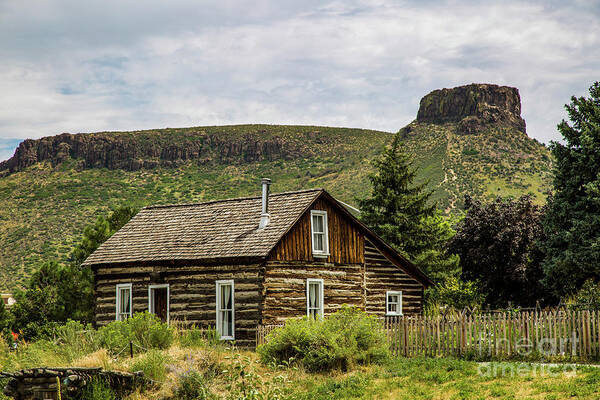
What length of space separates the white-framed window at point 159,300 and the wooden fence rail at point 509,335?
9.91 metres

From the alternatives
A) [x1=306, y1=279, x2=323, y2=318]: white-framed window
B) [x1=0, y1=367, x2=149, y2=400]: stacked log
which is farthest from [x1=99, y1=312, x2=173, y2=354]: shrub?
[x1=306, y1=279, x2=323, y2=318]: white-framed window

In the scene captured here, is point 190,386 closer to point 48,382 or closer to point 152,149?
point 48,382

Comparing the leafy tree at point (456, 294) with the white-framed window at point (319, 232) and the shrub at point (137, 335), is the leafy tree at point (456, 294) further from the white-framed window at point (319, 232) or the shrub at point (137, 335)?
the shrub at point (137, 335)

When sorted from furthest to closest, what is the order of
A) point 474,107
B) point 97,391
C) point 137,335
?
point 474,107 → point 137,335 → point 97,391

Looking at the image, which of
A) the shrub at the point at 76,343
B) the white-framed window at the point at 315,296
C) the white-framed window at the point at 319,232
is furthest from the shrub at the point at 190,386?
the white-framed window at the point at 319,232

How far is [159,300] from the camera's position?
26.6 meters

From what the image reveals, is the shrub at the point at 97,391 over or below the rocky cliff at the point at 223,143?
below

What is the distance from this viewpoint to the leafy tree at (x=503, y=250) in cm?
3666

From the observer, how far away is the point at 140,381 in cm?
1678

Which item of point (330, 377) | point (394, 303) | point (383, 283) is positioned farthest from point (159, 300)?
point (330, 377)

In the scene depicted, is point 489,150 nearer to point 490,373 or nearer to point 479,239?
point 479,239

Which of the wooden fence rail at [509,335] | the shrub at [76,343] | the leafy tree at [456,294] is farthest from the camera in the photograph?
the leafy tree at [456,294]

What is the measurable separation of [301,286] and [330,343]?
6839 millimetres

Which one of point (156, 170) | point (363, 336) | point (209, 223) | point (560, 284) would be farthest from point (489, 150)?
point (363, 336)
